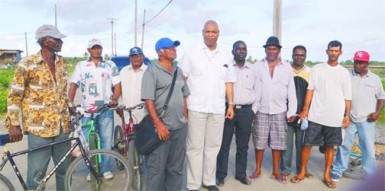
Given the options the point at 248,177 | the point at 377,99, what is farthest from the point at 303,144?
the point at 377,99

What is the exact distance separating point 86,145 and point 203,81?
62.3 inches

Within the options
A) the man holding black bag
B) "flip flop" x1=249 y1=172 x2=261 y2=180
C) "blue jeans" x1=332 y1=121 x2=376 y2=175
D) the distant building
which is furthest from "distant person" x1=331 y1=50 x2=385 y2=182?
the distant building

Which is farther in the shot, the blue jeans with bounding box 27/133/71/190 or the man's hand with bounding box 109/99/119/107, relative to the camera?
the man's hand with bounding box 109/99/119/107

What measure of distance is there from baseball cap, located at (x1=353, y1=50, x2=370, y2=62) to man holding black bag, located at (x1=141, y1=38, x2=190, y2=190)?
95.0 inches

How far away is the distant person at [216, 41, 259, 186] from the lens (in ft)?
→ 14.1

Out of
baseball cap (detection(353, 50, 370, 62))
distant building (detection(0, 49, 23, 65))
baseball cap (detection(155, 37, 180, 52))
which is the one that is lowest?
baseball cap (detection(353, 50, 370, 62))

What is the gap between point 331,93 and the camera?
4.24 meters

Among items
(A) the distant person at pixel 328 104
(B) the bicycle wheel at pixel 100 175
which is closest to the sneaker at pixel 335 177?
(A) the distant person at pixel 328 104

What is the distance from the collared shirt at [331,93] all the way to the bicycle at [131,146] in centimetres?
237

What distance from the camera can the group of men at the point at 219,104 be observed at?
3.53 meters

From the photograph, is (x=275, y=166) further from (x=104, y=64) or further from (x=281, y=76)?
(x=104, y=64)

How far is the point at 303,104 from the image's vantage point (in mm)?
4570

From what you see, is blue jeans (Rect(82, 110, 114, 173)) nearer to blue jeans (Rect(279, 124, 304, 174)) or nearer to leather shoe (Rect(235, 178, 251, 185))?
leather shoe (Rect(235, 178, 251, 185))

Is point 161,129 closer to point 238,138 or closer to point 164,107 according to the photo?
point 164,107
